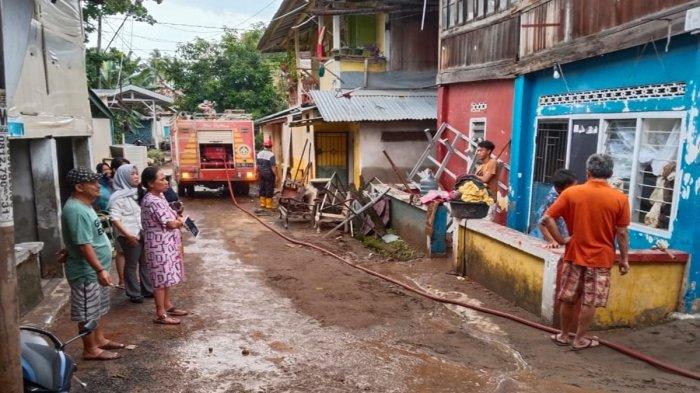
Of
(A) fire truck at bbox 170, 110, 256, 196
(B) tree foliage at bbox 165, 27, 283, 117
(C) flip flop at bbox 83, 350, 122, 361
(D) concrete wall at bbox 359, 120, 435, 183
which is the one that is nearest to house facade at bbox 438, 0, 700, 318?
(D) concrete wall at bbox 359, 120, 435, 183

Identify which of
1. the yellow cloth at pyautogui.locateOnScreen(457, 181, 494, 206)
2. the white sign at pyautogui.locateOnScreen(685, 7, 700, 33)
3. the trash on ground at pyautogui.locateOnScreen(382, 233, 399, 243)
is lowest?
the trash on ground at pyautogui.locateOnScreen(382, 233, 399, 243)

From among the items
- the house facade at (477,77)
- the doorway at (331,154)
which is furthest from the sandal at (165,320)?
the doorway at (331,154)

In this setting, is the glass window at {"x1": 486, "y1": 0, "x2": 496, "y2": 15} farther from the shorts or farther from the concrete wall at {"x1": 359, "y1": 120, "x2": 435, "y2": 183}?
the shorts

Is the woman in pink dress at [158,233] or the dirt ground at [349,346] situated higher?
the woman in pink dress at [158,233]

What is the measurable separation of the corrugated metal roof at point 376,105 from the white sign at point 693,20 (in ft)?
26.9

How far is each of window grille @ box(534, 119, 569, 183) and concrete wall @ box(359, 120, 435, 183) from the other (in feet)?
18.2

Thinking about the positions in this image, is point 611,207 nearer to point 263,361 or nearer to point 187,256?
point 263,361

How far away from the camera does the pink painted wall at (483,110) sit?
9375 mm

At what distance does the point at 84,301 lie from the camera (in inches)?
162

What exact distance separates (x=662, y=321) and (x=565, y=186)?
1722 millimetres

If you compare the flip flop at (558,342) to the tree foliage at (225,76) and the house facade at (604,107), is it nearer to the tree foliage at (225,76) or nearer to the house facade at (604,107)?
the house facade at (604,107)

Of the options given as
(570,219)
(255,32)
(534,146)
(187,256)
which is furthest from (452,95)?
(255,32)

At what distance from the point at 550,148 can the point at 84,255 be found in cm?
683

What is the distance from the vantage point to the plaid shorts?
4.32m
